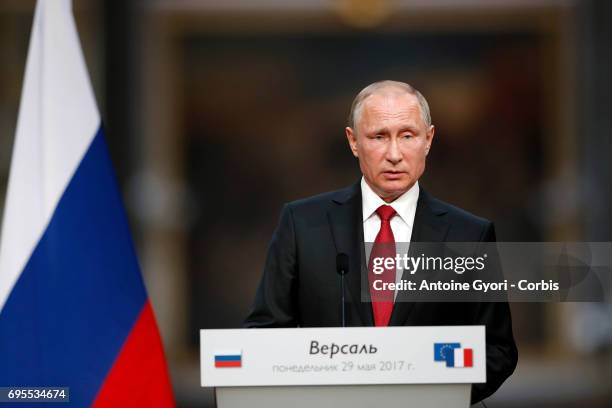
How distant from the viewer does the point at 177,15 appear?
6844mm

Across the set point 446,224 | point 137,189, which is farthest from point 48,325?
point 137,189

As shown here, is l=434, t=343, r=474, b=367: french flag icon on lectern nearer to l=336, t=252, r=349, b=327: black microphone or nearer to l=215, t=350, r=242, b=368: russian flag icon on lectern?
l=336, t=252, r=349, b=327: black microphone

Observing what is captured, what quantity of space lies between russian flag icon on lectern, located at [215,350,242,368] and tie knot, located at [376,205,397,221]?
64 centimetres

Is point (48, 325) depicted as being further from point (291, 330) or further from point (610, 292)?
point (610, 292)

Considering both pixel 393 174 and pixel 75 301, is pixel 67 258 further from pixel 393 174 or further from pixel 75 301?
pixel 393 174

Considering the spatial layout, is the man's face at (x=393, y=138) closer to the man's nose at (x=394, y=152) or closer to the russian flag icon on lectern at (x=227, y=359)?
the man's nose at (x=394, y=152)

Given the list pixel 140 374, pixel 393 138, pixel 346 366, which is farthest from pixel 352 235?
pixel 140 374

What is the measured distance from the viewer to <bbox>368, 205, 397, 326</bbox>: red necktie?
109 inches

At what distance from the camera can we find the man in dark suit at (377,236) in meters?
2.76

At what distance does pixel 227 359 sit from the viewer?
2506mm

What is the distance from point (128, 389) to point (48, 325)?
34 cm

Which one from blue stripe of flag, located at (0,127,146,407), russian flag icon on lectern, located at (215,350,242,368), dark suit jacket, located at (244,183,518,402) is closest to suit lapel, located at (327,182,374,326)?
dark suit jacket, located at (244,183,518,402)

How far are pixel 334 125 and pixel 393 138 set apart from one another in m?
4.12

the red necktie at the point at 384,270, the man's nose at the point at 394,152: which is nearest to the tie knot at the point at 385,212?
the red necktie at the point at 384,270
